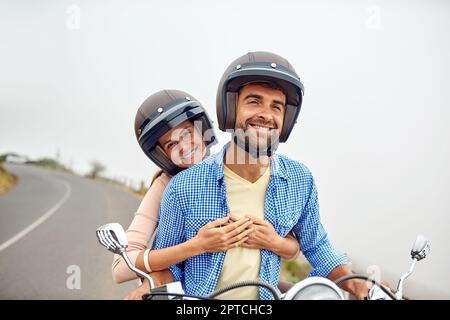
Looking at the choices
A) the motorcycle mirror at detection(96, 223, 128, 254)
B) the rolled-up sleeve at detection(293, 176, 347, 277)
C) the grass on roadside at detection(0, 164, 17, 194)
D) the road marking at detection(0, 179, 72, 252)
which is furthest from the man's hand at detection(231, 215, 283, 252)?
the grass on roadside at detection(0, 164, 17, 194)

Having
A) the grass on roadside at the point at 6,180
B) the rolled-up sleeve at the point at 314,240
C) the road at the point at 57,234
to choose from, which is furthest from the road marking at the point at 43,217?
the rolled-up sleeve at the point at 314,240

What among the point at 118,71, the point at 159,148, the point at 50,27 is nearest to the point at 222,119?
the point at 159,148

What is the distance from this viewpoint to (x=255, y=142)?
1.59 metres

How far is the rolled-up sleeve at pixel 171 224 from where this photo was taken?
1.60 metres

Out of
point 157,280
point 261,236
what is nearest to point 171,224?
point 157,280

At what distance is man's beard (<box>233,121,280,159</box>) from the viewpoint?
1.59 meters

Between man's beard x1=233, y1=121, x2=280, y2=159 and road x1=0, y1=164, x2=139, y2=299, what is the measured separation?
1.63 ft

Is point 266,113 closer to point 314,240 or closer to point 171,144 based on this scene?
point 171,144

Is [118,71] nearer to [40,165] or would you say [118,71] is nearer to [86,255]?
[40,165]

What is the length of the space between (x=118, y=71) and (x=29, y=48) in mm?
374

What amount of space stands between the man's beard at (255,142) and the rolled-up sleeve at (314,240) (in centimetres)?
21

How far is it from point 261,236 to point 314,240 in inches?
8.5

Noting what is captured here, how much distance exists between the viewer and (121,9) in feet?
6.49
